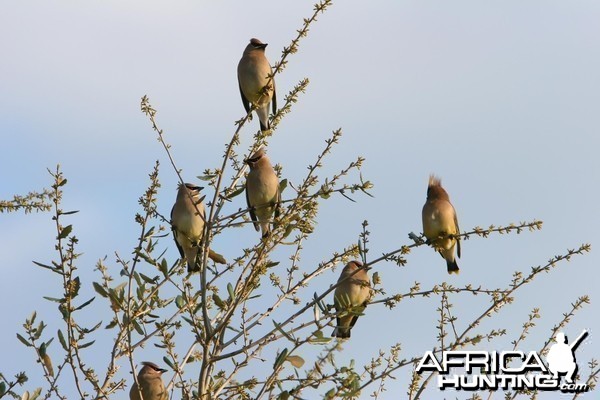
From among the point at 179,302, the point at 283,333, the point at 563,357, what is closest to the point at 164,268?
the point at 179,302

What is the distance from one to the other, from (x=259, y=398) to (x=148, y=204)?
1.11m

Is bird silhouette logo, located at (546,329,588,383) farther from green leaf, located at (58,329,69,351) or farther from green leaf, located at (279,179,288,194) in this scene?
green leaf, located at (58,329,69,351)

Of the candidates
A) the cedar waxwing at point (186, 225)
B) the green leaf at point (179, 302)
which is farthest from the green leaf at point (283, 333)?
the cedar waxwing at point (186, 225)

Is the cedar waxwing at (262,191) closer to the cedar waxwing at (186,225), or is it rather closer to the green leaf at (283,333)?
the cedar waxwing at (186,225)

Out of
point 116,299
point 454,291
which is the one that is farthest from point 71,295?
point 454,291

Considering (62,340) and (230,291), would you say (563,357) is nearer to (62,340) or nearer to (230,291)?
(230,291)

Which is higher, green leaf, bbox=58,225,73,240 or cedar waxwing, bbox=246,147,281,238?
cedar waxwing, bbox=246,147,281,238

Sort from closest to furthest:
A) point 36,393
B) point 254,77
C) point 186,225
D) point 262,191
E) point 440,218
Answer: point 36,393 → point 262,191 → point 186,225 → point 440,218 → point 254,77

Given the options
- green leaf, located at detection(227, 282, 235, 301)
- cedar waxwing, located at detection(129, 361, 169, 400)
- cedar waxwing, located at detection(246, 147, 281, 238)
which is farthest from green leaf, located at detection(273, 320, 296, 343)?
cedar waxwing, located at detection(246, 147, 281, 238)

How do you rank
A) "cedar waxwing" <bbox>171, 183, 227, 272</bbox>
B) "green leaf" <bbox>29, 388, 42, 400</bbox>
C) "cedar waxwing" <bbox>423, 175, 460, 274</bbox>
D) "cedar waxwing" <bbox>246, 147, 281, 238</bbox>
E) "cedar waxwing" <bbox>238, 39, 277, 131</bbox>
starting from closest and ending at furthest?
"green leaf" <bbox>29, 388, 42, 400</bbox>
"cedar waxwing" <bbox>246, 147, 281, 238</bbox>
"cedar waxwing" <bbox>171, 183, 227, 272</bbox>
"cedar waxwing" <bbox>423, 175, 460, 274</bbox>
"cedar waxwing" <bbox>238, 39, 277, 131</bbox>

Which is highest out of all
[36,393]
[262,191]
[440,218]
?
[440,218]

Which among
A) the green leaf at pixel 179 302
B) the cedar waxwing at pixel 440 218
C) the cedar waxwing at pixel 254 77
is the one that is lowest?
the green leaf at pixel 179 302

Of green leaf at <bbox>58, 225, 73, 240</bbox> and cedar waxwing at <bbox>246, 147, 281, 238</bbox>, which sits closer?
green leaf at <bbox>58, 225, 73, 240</bbox>

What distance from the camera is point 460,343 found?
4.57 meters
